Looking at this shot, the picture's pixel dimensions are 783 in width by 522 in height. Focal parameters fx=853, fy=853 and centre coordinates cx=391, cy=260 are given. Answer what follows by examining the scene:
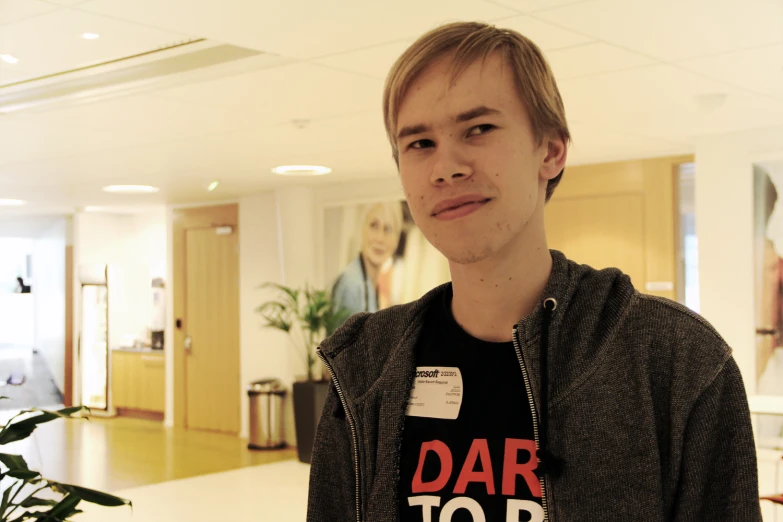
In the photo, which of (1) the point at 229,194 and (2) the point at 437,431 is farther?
(1) the point at 229,194

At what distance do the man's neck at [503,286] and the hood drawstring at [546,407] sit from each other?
0.03 meters

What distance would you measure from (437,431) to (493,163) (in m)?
0.35

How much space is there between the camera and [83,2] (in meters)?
3.30

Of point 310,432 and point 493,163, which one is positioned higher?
point 493,163

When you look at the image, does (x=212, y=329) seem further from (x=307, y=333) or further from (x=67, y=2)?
(x=67, y=2)

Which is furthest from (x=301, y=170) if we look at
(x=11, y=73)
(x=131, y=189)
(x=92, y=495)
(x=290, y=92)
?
(x=92, y=495)

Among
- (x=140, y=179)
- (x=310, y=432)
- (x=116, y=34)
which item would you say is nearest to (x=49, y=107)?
(x=116, y=34)

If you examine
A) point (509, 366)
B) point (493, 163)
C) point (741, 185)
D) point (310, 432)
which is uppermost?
point (741, 185)

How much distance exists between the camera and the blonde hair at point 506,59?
104 cm

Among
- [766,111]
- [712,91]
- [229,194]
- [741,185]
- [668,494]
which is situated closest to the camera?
[668,494]

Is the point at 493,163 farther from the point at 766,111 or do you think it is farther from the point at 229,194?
the point at 229,194

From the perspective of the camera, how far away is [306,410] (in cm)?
845

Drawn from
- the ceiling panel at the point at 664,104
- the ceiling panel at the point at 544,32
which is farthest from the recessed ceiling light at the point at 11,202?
the ceiling panel at the point at 544,32

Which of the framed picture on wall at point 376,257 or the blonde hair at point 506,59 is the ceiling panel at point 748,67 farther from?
the framed picture on wall at point 376,257
